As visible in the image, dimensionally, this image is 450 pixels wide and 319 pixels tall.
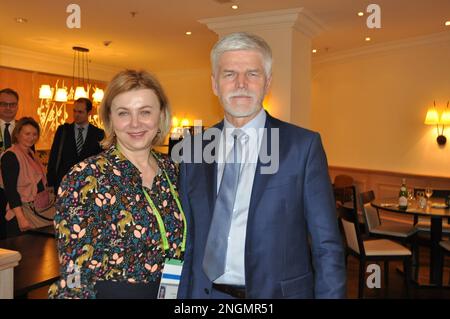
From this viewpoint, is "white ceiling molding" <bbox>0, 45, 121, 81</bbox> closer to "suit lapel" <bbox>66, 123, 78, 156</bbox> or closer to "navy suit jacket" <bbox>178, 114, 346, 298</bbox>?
"suit lapel" <bbox>66, 123, 78, 156</bbox>

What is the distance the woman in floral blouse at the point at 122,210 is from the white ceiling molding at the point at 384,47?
624 cm

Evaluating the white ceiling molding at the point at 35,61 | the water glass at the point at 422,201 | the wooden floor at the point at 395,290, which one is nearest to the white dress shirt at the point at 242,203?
the wooden floor at the point at 395,290

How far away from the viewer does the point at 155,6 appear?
5.43 metres

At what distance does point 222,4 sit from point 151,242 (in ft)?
14.1

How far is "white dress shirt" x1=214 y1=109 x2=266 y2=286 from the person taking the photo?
147 centimetres

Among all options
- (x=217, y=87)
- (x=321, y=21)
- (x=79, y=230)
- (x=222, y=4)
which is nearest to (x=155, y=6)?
(x=222, y=4)

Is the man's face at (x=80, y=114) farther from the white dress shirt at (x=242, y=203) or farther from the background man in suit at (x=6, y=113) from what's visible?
the white dress shirt at (x=242, y=203)

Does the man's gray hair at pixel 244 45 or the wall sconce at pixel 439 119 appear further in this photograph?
the wall sconce at pixel 439 119

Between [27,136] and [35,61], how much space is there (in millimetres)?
6196

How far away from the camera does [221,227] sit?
146 cm

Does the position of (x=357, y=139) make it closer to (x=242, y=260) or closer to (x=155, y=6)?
(x=155, y=6)

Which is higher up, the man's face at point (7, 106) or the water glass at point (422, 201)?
the man's face at point (7, 106)

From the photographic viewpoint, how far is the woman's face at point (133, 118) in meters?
1.57

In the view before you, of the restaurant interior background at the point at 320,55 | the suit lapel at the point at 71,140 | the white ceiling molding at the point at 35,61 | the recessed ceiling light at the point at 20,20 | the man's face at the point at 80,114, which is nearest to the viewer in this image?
the suit lapel at the point at 71,140
